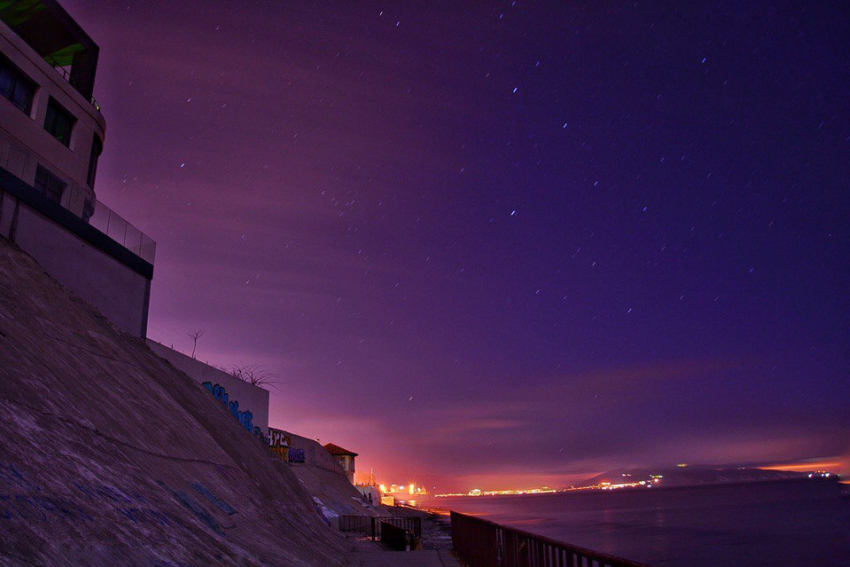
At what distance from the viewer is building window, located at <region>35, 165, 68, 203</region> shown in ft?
53.6

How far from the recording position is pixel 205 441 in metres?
12.9

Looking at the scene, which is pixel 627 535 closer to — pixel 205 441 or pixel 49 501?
pixel 205 441

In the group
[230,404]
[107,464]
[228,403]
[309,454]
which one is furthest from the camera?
[309,454]

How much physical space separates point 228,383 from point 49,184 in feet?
42.5

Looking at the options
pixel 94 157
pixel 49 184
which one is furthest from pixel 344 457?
pixel 49 184

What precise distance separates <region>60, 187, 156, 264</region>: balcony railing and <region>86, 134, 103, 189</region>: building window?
8.98m

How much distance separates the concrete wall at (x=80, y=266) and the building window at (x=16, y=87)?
355 inches

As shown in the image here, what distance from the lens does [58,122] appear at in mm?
23656

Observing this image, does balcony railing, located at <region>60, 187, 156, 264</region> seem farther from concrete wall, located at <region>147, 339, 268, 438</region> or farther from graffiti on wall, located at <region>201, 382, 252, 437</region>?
graffiti on wall, located at <region>201, 382, 252, 437</region>

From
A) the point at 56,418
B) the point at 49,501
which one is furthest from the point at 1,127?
the point at 49,501

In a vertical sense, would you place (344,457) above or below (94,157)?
below

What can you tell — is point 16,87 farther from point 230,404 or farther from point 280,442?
point 280,442

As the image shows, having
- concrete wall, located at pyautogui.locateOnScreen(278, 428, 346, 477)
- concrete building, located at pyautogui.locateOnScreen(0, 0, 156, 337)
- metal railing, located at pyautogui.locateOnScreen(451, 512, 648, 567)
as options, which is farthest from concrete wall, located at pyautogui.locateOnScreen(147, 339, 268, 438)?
metal railing, located at pyautogui.locateOnScreen(451, 512, 648, 567)

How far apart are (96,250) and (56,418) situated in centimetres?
1108
